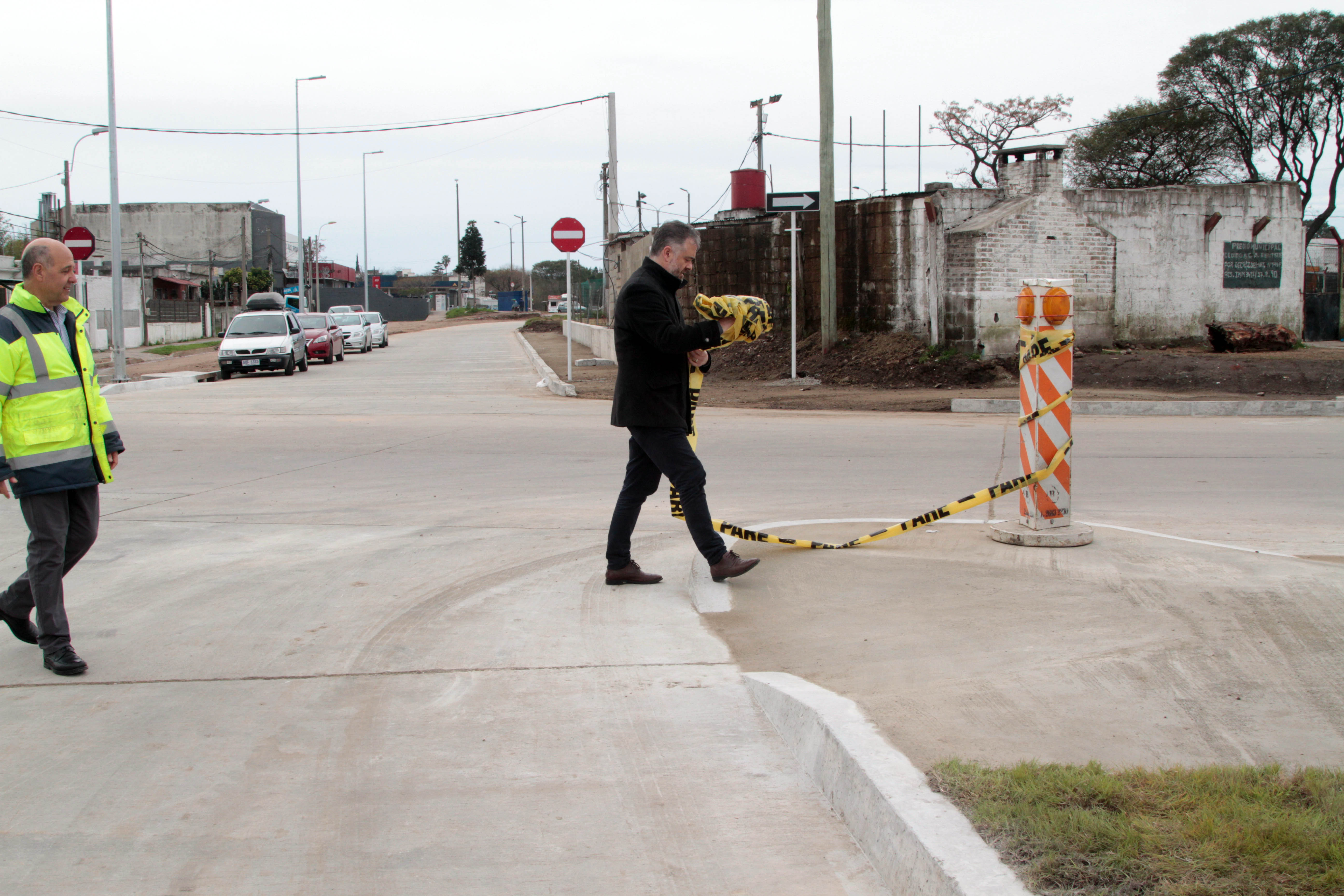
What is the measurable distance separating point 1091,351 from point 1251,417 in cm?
663

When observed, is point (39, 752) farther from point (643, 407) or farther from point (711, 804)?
point (643, 407)

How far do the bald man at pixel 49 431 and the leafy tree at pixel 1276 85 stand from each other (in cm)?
4542

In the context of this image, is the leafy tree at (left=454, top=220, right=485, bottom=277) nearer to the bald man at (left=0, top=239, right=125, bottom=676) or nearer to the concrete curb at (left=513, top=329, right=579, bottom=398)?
the concrete curb at (left=513, top=329, right=579, bottom=398)

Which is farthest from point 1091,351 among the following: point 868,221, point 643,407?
point 643,407

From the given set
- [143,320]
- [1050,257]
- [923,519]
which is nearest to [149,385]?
[1050,257]

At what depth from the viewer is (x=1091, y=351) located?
72.0 feet

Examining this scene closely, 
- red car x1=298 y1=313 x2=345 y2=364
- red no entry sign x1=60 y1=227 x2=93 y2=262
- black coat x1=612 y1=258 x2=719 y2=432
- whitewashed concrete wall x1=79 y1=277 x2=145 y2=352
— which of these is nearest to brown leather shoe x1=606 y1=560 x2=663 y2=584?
black coat x1=612 y1=258 x2=719 y2=432

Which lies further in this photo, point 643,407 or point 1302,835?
point 643,407

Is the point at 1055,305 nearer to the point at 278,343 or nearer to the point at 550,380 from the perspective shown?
the point at 550,380

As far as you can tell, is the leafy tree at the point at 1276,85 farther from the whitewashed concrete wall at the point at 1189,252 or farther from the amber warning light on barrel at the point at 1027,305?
the amber warning light on barrel at the point at 1027,305

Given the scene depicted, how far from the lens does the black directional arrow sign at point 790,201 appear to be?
1318 inches

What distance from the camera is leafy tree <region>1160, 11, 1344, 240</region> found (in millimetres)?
40969

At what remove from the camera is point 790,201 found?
34938mm

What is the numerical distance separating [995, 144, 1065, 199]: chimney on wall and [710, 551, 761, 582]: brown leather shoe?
1807cm
